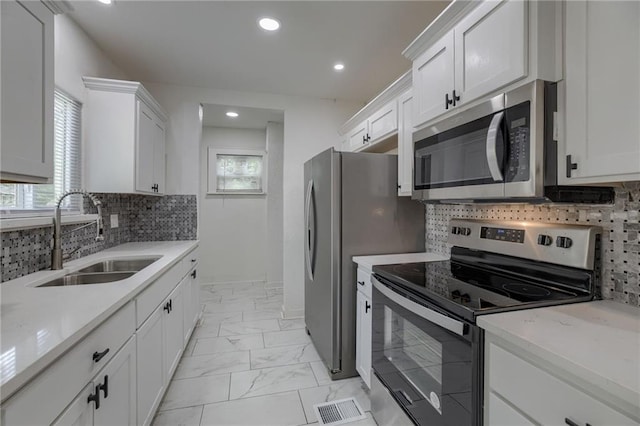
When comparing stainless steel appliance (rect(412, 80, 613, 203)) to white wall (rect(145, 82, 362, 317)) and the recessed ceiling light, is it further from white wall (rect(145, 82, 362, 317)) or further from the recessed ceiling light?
white wall (rect(145, 82, 362, 317))

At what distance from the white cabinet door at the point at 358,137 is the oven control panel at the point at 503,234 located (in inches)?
59.9

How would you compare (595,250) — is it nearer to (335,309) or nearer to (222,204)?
(335,309)

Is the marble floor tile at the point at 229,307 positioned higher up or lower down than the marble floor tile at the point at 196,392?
higher up

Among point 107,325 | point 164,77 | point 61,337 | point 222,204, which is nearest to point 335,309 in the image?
point 107,325

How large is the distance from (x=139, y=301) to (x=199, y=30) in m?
1.99

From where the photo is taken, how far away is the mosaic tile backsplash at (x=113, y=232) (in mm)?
1533

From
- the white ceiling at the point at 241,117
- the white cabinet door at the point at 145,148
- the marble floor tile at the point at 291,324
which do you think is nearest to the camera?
the white cabinet door at the point at 145,148

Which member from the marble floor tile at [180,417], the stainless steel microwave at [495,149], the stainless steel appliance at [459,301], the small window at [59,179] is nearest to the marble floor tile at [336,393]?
the stainless steel appliance at [459,301]

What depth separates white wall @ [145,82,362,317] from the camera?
3215 millimetres

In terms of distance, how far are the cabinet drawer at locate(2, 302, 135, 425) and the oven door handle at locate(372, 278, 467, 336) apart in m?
1.26

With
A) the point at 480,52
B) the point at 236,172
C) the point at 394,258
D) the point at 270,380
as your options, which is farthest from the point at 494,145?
the point at 236,172

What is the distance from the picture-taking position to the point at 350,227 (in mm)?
2172

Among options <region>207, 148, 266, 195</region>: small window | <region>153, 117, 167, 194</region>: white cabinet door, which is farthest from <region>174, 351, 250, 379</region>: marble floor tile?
<region>207, 148, 266, 195</region>: small window

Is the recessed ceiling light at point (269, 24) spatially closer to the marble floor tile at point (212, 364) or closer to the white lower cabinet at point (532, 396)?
the white lower cabinet at point (532, 396)
